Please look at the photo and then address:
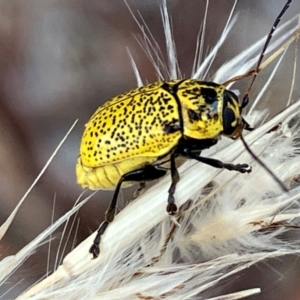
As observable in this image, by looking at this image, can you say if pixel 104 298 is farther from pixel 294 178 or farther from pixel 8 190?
pixel 8 190

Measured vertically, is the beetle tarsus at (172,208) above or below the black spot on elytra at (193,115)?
below

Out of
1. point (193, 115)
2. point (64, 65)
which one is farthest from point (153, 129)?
point (64, 65)

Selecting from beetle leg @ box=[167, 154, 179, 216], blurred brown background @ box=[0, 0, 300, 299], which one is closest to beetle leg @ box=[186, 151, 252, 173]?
beetle leg @ box=[167, 154, 179, 216]

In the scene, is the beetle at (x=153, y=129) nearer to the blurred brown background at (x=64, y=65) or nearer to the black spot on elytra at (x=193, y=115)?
the black spot on elytra at (x=193, y=115)

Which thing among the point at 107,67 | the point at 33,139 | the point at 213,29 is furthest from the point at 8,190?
the point at 213,29

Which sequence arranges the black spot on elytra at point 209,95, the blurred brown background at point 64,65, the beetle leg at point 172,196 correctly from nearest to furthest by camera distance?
the beetle leg at point 172,196, the black spot on elytra at point 209,95, the blurred brown background at point 64,65

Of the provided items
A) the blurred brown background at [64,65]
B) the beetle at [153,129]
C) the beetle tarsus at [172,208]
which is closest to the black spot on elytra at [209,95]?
the beetle at [153,129]

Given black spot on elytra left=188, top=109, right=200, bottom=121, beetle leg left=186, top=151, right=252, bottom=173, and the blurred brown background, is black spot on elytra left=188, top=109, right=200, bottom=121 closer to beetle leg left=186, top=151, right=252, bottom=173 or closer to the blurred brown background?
beetle leg left=186, top=151, right=252, bottom=173
